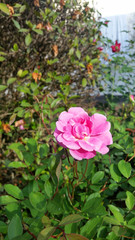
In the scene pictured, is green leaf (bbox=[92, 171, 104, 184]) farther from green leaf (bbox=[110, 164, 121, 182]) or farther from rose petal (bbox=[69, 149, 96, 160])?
rose petal (bbox=[69, 149, 96, 160])

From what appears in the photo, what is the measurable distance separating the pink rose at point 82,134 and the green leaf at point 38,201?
0.16 m

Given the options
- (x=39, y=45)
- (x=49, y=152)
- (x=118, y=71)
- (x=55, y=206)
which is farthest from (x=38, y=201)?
(x=118, y=71)

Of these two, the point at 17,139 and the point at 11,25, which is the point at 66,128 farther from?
the point at 11,25

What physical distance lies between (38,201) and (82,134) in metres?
0.21

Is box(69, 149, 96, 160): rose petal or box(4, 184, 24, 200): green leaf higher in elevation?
box(69, 149, 96, 160): rose petal

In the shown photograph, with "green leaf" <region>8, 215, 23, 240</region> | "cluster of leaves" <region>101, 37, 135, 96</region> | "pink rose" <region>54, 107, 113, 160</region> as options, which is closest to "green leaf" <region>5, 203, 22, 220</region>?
"green leaf" <region>8, 215, 23, 240</region>

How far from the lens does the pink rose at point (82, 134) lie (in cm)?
47

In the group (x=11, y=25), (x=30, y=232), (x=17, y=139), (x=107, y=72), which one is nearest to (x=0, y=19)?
(x=11, y=25)

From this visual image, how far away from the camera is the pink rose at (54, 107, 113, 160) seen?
1.55 ft

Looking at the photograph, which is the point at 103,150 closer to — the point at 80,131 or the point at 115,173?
the point at 80,131

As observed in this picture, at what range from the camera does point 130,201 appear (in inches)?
23.6

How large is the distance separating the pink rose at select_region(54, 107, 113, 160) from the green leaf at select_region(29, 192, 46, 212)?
0.16 m

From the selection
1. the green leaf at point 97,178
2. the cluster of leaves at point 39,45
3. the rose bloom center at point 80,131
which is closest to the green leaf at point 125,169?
the green leaf at point 97,178

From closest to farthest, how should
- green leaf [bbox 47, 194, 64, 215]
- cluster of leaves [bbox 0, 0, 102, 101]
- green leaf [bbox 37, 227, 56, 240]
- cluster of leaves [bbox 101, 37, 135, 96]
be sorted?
1. green leaf [bbox 37, 227, 56, 240]
2. green leaf [bbox 47, 194, 64, 215]
3. cluster of leaves [bbox 0, 0, 102, 101]
4. cluster of leaves [bbox 101, 37, 135, 96]
